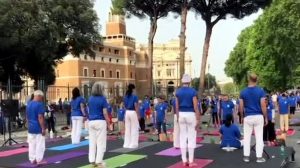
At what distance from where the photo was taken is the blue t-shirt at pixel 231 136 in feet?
43.1

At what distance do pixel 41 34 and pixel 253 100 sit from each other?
3452cm

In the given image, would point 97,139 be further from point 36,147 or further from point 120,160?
point 36,147

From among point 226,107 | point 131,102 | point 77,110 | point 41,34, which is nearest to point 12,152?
point 77,110

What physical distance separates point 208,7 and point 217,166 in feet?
67.5

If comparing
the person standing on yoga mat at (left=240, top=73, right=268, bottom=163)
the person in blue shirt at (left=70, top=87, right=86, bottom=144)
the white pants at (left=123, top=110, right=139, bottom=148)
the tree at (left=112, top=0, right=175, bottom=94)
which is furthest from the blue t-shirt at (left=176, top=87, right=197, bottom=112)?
the tree at (left=112, top=0, right=175, bottom=94)

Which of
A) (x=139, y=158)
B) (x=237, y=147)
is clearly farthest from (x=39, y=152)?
(x=237, y=147)

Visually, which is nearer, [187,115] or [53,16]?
[187,115]

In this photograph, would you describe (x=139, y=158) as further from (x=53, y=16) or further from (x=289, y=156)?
(x=53, y=16)

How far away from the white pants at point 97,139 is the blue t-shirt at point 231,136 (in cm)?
370

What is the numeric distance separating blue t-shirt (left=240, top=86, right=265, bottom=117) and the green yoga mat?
9.95 ft

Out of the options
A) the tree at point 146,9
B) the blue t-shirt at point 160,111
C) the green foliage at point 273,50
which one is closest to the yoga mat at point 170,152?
the blue t-shirt at point 160,111

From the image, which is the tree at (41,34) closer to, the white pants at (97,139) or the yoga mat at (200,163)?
the white pants at (97,139)

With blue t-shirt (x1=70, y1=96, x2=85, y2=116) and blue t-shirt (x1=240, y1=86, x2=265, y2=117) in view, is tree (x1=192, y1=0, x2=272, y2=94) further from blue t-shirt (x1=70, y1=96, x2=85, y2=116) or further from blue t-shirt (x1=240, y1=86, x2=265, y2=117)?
blue t-shirt (x1=240, y1=86, x2=265, y2=117)

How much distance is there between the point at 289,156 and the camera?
39.4 ft
